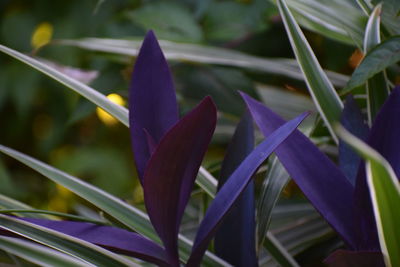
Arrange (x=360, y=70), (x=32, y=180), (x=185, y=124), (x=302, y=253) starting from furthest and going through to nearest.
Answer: (x=32, y=180) < (x=302, y=253) < (x=360, y=70) < (x=185, y=124)

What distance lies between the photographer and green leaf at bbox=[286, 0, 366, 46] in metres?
0.80

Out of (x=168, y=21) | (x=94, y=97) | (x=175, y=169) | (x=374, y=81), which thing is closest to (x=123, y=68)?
(x=168, y=21)

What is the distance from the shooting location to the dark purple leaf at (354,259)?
503 millimetres

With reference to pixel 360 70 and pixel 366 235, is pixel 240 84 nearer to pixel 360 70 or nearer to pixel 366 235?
pixel 360 70

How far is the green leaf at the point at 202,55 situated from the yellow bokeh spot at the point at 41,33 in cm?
66

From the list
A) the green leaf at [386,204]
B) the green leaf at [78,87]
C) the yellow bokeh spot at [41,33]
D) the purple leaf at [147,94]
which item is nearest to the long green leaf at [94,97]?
the green leaf at [78,87]

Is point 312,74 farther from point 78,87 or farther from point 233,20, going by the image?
point 233,20

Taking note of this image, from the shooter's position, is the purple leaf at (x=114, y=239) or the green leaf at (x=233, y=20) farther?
the green leaf at (x=233, y=20)

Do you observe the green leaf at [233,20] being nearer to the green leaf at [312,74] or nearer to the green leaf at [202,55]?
the green leaf at [202,55]

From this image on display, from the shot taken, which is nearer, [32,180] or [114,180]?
[114,180]

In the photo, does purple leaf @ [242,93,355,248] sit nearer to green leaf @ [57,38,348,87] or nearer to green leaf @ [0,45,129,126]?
green leaf @ [0,45,129,126]

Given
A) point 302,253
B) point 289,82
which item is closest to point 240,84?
point 289,82

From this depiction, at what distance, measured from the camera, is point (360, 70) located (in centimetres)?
65

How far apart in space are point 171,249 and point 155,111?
0.13 metres
